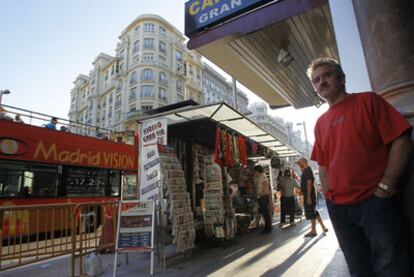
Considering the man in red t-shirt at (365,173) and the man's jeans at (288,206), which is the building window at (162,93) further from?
the man in red t-shirt at (365,173)

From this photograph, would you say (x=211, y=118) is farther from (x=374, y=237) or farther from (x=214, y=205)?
(x=374, y=237)

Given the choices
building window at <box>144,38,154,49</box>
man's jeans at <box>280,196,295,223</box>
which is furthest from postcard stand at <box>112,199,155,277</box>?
building window at <box>144,38,154,49</box>

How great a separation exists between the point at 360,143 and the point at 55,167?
9.67m

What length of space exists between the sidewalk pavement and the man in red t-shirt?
2.11m

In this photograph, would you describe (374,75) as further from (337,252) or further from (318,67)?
(337,252)

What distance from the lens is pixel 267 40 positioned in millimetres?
5047

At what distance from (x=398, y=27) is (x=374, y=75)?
1.10ft

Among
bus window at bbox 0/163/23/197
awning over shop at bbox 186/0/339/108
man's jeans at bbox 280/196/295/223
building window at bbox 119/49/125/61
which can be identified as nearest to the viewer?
awning over shop at bbox 186/0/339/108

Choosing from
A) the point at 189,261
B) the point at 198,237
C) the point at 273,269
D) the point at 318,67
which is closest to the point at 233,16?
the point at 318,67

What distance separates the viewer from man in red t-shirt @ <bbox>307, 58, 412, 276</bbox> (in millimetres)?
1623

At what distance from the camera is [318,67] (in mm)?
2182

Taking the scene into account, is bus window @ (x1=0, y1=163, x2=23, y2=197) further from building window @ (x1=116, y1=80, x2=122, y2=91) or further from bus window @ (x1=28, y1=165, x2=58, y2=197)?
building window @ (x1=116, y1=80, x2=122, y2=91)

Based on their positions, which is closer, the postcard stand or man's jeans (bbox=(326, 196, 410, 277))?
man's jeans (bbox=(326, 196, 410, 277))

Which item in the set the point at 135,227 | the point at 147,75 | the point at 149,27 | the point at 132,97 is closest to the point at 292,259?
the point at 135,227
